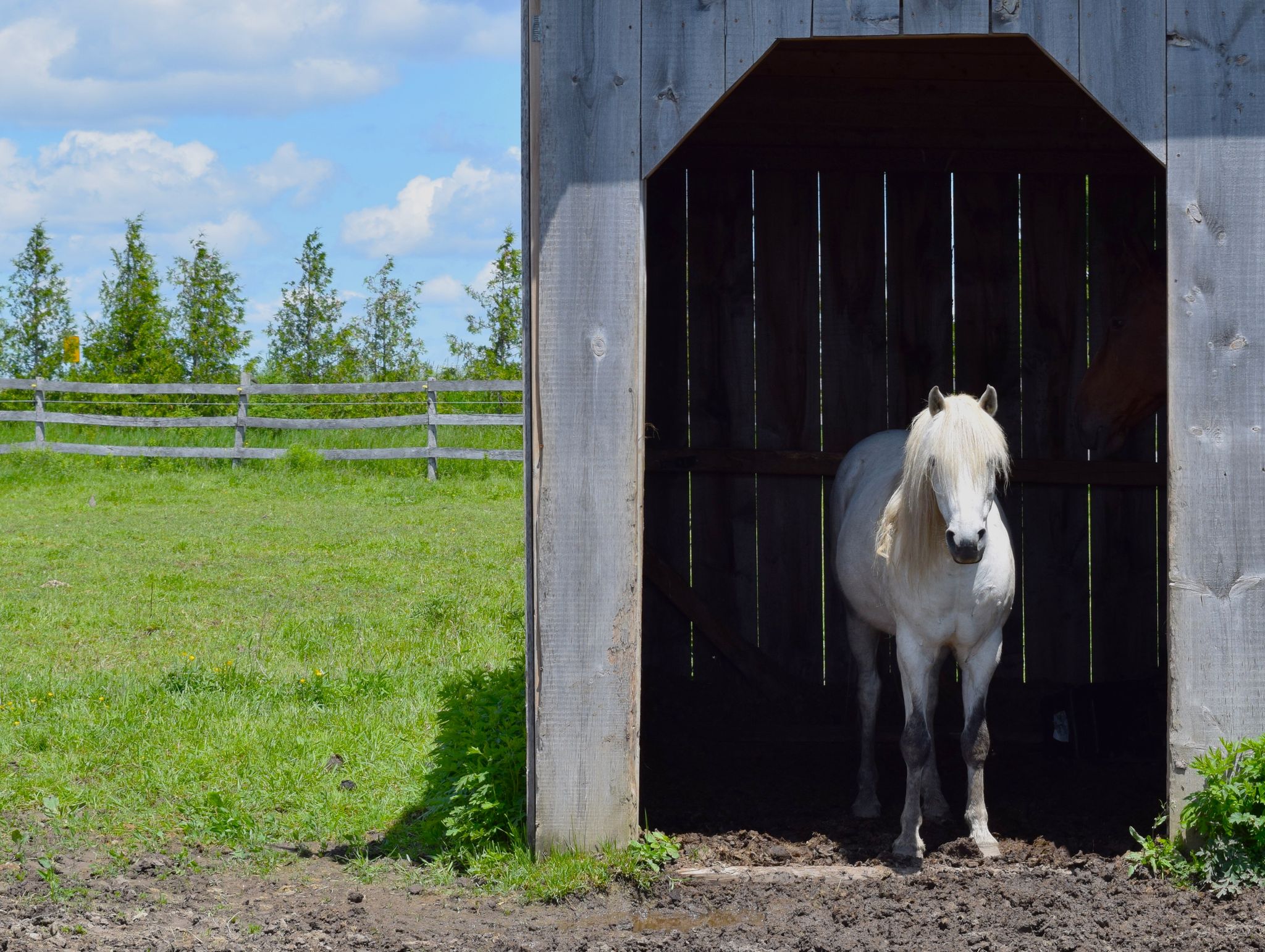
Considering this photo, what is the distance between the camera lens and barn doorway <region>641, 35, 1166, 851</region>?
240 inches

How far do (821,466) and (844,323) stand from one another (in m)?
0.80

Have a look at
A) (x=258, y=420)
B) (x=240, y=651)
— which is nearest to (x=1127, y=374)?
(x=240, y=651)

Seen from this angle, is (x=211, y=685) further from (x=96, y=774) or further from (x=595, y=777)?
(x=595, y=777)

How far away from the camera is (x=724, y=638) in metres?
6.61

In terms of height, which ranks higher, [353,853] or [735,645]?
[735,645]

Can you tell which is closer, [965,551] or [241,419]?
[965,551]

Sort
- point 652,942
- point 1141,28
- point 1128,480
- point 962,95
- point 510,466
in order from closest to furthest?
Result: point 652,942
point 1141,28
point 962,95
point 1128,480
point 510,466

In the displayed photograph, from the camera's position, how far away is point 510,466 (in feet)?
55.7

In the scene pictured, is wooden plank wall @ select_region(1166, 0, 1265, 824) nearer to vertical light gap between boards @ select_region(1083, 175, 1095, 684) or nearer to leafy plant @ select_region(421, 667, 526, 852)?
leafy plant @ select_region(421, 667, 526, 852)

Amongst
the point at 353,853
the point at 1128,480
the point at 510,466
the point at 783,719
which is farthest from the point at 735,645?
the point at 510,466

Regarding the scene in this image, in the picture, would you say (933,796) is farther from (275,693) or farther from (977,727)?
(275,693)

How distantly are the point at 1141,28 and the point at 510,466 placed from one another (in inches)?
531

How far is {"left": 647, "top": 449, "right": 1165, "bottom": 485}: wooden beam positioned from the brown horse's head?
62cm

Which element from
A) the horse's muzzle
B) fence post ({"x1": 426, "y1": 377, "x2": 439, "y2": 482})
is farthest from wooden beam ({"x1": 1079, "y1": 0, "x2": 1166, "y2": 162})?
fence post ({"x1": 426, "y1": 377, "x2": 439, "y2": 482})
